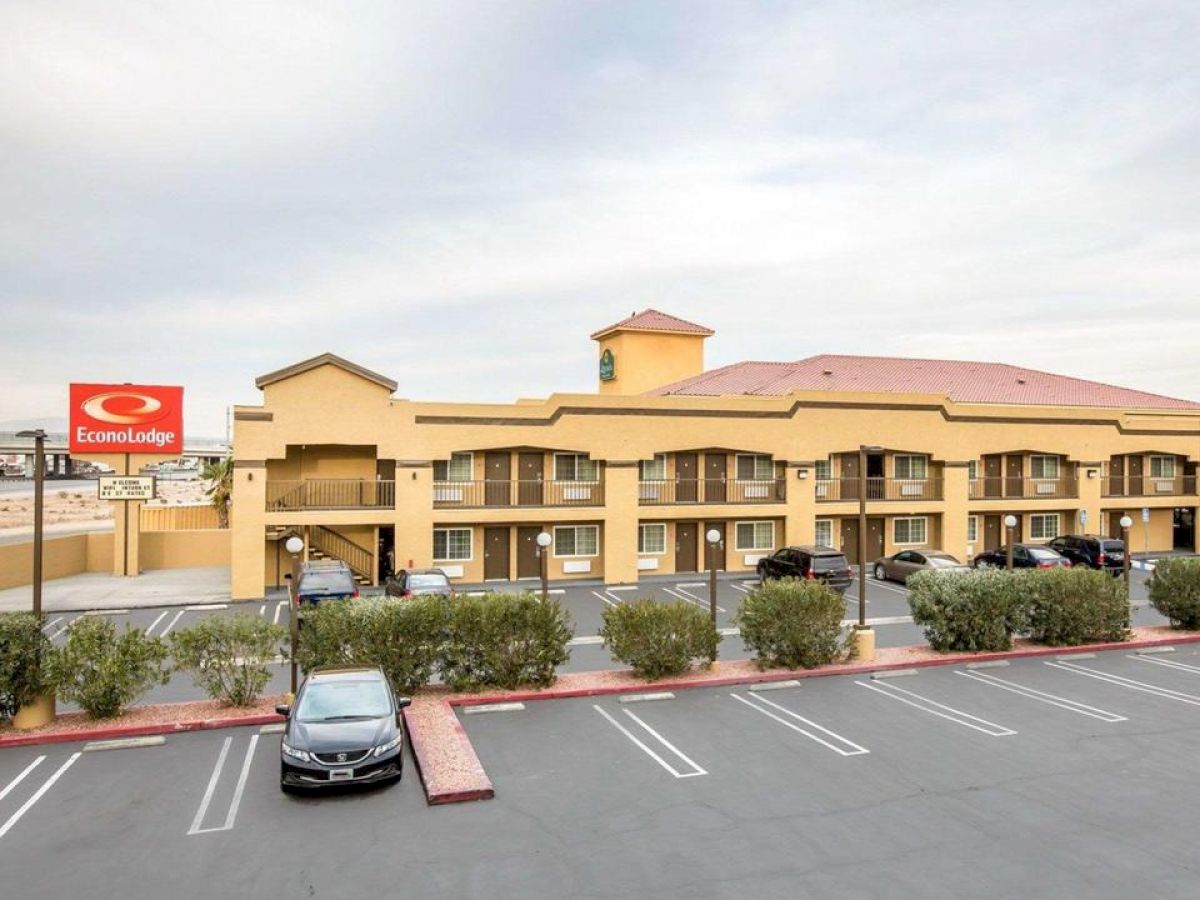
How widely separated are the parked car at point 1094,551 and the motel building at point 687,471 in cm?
309

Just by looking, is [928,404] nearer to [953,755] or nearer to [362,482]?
[362,482]

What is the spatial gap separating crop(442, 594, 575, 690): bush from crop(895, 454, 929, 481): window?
84.7 feet

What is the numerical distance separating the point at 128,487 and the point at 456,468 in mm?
12891

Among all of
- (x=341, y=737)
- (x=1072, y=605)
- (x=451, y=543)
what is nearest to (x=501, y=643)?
(x=341, y=737)

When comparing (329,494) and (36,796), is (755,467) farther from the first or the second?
(36,796)

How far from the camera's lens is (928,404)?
1522 inches

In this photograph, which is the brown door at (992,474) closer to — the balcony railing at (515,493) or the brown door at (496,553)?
the balcony railing at (515,493)

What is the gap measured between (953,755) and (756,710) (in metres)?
3.79

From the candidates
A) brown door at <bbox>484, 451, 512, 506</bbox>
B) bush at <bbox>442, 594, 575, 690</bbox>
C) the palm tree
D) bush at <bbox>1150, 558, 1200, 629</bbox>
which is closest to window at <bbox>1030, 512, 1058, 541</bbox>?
bush at <bbox>1150, 558, 1200, 629</bbox>

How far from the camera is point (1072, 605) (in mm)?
21875

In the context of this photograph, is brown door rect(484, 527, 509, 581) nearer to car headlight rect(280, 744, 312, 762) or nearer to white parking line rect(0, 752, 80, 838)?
white parking line rect(0, 752, 80, 838)

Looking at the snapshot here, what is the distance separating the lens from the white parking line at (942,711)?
1570 cm

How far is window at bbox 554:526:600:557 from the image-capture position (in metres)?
34.9

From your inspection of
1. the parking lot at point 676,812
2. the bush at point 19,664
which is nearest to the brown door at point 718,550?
the parking lot at point 676,812
